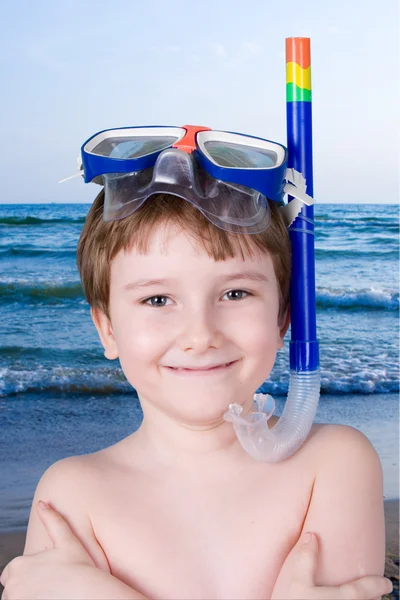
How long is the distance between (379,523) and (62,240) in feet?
27.0

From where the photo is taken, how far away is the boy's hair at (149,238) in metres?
1.96

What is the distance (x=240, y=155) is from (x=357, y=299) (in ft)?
22.9

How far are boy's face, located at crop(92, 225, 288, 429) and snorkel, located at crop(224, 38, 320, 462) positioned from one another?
104mm

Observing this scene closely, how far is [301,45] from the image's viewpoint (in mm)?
2141

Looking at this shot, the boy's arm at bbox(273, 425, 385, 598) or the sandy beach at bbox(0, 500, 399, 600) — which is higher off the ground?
the boy's arm at bbox(273, 425, 385, 598)

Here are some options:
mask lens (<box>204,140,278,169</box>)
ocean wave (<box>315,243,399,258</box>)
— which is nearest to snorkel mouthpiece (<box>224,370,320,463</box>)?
mask lens (<box>204,140,278,169</box>)

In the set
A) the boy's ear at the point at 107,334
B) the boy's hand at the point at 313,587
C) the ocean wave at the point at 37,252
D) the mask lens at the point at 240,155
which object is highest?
the mask lens at the point at 240,155

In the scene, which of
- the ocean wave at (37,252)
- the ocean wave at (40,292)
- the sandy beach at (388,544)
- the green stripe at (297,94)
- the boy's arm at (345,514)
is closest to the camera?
the boy's arm at (345,514)

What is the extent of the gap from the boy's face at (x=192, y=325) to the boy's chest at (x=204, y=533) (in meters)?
0.23

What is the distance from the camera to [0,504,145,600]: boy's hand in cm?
195

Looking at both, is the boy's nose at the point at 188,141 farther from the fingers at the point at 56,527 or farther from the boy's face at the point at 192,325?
the fingers at the point at 56,527

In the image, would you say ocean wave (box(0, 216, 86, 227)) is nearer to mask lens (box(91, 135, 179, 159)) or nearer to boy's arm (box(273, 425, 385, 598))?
mask lens (box(91, 135, 179, 159))

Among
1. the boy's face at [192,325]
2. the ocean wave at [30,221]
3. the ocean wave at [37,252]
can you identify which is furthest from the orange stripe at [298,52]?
the ocean wave at [30,221]

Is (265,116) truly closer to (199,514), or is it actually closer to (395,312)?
(395,312)
